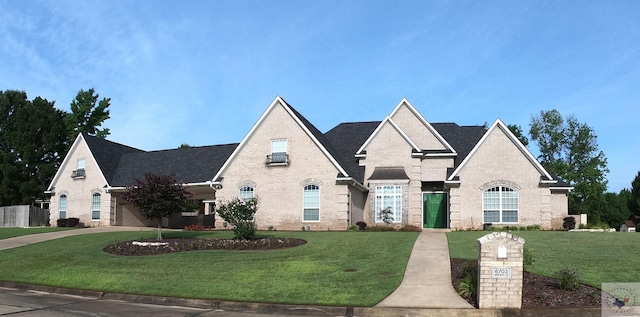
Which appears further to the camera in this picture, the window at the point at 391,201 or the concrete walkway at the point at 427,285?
the window at the point at 391,201

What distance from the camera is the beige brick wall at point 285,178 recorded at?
30359 mm

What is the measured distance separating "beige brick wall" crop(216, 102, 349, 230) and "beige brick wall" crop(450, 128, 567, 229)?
661cm

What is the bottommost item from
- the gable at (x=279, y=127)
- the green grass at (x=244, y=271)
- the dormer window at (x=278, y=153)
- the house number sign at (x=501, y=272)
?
the green grass at (x=244, y=271)

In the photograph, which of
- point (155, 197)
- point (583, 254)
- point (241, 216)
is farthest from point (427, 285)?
point (155, 197)

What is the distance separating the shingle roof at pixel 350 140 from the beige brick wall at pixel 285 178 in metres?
1.89

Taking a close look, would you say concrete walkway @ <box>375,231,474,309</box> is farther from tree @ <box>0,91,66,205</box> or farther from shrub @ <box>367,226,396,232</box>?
tree @ <box>0,91,66,205</box>

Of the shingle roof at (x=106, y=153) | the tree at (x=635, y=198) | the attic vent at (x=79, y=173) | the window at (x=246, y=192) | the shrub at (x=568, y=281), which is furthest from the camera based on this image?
the tree at (x=635, y=198)

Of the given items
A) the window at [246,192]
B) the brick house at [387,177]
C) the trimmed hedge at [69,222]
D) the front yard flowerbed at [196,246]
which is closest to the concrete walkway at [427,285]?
the front yard flowerbed at [196,246]

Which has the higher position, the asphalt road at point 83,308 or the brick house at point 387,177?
the brick house at point 387,177

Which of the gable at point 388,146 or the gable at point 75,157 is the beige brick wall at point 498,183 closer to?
the gable at point 388,146

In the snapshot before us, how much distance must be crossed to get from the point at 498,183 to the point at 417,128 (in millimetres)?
7008

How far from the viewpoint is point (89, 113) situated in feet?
189

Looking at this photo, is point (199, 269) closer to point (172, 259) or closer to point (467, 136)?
point (172, 259)

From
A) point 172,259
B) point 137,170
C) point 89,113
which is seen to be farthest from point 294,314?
point 89,113
